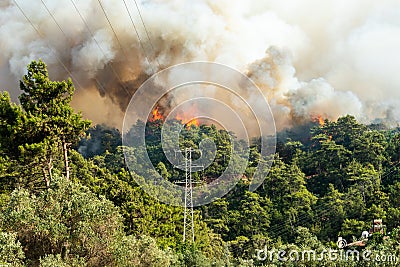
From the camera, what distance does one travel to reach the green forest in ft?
39.7

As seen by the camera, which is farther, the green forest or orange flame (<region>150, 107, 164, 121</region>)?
orange flame (<region>150, 107, 164, 121</region>)

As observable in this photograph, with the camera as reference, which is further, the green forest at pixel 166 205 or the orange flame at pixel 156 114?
the orange flame at pixel 156 114

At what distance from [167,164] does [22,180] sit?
2760 centimetres

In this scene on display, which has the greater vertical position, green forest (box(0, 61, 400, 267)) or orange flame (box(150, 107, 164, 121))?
orange flame (box(150, 107, 164, 121))

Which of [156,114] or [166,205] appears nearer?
[166,205]

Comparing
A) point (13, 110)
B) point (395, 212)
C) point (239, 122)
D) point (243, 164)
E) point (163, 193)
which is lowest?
point (13, 110)

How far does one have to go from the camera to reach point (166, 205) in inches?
1265

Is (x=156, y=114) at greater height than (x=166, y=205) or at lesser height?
greater

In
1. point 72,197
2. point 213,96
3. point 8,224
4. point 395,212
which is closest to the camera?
point 8,224

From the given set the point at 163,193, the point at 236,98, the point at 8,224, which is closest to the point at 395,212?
the point at 236,98

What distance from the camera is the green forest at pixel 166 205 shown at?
1211 centimetres

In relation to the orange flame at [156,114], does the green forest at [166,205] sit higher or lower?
lower

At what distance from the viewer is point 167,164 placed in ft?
147

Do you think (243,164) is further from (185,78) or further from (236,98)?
(185,78)
